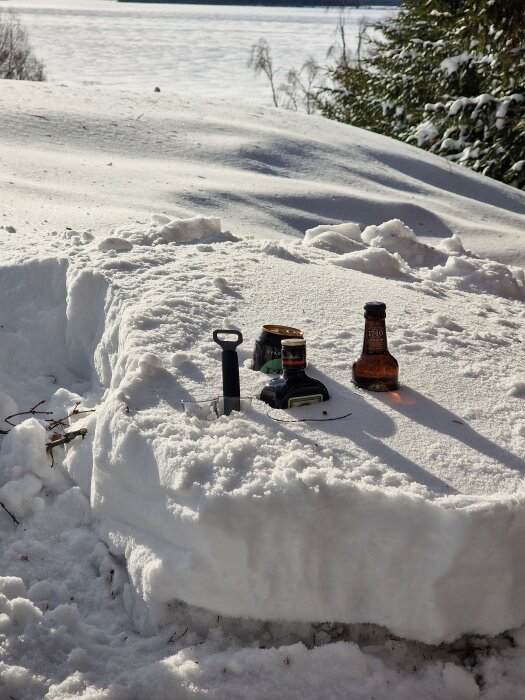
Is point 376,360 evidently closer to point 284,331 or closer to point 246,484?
point 284,331

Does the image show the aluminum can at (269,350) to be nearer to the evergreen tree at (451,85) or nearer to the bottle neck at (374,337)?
the bottle neck at (374,337)

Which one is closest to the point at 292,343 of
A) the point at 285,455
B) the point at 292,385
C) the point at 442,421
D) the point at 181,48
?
the point at 292,385

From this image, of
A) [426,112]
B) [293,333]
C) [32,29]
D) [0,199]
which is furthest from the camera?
[32,29]

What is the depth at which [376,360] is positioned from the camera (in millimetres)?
2635

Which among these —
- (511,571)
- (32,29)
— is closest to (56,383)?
(511,571)

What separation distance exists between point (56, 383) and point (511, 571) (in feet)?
6.37

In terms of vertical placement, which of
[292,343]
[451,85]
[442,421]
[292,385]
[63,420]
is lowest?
[63,420]

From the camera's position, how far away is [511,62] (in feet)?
27.4

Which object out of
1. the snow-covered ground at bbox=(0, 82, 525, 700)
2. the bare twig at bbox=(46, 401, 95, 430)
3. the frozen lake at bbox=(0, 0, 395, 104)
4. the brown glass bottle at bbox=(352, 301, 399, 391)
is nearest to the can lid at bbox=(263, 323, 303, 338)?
the snow-covered ground at bbox=(0, 82, 525, 700)

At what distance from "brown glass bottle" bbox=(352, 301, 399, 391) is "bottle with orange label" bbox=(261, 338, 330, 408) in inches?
7.6

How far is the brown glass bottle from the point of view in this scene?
8.55 feet

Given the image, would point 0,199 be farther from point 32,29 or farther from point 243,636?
point 32,29

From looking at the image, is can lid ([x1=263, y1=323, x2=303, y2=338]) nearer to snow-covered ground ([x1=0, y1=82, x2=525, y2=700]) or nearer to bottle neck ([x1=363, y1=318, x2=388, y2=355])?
snow-covered ground ([x1=0, y1=82, x2=525, y2=700])

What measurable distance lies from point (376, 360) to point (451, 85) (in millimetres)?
10923
